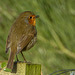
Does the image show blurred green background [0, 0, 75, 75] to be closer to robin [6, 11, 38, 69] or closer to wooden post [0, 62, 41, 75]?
robin [6, 11, 38, 69]

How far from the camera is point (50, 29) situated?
4.32 meters

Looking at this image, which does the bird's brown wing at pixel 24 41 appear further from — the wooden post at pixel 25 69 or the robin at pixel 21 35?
the wooden post at pixel 25 69

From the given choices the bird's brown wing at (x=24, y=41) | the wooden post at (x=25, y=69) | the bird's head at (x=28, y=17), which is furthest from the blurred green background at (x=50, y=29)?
the wooden post at (x=25, y=69)

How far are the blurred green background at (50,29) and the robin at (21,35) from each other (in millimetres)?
697

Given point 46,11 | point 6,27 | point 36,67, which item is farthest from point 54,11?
point 36,67

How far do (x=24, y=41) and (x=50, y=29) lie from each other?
1.15m

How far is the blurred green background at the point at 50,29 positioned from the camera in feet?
14.0

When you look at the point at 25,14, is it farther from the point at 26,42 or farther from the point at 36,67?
the point at 36,67

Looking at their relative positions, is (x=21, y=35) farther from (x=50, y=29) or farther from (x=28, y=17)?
(x=50, y=29)

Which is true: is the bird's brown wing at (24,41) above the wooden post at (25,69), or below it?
above

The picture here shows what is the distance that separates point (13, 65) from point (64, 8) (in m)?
2.01

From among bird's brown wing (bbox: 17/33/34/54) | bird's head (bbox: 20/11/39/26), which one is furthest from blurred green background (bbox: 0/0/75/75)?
bird's brown wing (bbox: 17/33/34/54)

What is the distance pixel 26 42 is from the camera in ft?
11.0

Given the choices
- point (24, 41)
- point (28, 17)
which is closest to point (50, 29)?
point (28, 17)
